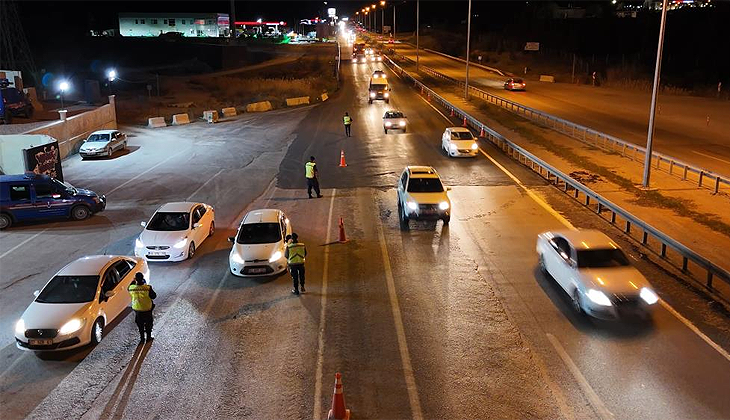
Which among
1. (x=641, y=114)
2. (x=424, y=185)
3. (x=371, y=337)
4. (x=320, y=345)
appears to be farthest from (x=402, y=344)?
(x=641, y=114)

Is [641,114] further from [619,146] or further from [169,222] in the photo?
[169,222]

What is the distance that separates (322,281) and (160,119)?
115 ft

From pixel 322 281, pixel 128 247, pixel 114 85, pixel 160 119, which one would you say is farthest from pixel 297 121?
pixel 114 85

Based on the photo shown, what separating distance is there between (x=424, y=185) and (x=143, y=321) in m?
10.9

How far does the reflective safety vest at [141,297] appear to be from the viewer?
11.6 metres

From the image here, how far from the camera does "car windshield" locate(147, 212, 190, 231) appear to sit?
17312 millimetres

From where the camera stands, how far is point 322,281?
1509cm

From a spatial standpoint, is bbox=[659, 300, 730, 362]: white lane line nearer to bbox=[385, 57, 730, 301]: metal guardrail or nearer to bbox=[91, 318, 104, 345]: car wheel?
bbox=[385, 57, 730, 301]: metal guardrail

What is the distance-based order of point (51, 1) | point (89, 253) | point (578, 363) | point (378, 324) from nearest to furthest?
1. point (578, 363)
2. point (378, 324)
3. point (89, 253)
4. point (51, 1)

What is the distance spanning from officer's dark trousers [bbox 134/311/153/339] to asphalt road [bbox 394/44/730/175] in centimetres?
2486

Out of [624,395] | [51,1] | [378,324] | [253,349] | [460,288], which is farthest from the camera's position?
[51,1]

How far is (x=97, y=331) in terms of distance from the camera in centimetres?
1195

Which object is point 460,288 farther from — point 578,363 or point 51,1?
point 51,1

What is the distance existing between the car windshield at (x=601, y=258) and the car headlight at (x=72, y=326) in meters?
10.4
